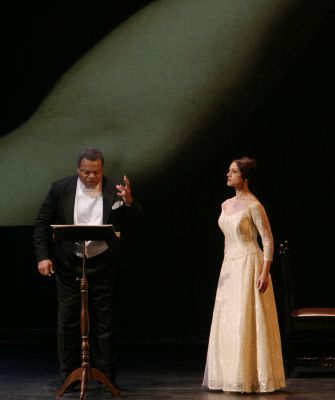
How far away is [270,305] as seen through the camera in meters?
4.67

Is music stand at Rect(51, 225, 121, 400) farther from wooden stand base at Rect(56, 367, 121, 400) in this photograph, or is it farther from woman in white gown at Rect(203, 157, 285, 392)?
woman in white gown at Rect(203, 157, 285, 392)

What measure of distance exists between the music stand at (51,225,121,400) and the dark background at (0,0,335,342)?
1.87m

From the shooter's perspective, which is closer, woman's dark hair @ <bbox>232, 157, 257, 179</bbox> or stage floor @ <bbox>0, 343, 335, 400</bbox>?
stage floor @ <bbox>0, 343, 335, 400</bbox>

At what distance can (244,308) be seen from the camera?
4.61 metres

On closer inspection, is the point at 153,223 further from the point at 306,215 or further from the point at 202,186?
the point at 306,215

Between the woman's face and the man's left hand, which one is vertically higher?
the woman's face

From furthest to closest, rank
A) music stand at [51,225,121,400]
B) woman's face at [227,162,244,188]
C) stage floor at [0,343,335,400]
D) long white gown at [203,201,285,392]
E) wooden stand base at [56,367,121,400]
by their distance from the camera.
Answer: woman's face at [227,162,244,188]
long white gown at [203,201,285,392]
stage floor at [0,343,335,400]
wooden stand base at [56,367,121,400]
music stand at [51,225,121,400]

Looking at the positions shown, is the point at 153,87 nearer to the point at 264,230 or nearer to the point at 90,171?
the point at 90,171

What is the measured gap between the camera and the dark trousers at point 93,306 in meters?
4.59

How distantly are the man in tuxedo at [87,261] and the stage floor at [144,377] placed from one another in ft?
0.75

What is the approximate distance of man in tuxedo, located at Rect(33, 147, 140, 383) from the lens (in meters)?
4.59

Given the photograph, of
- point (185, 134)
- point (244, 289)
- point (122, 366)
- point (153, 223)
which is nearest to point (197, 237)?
point (153, 223)

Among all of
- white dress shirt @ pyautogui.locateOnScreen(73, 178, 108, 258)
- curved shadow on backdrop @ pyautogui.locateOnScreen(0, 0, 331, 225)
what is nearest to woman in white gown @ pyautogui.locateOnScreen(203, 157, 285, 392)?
white dress shirt @ pyautogui.locateOnScreen(73, 178, 108, 258)

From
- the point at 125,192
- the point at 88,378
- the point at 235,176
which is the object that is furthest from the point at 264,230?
the point at 88,378
